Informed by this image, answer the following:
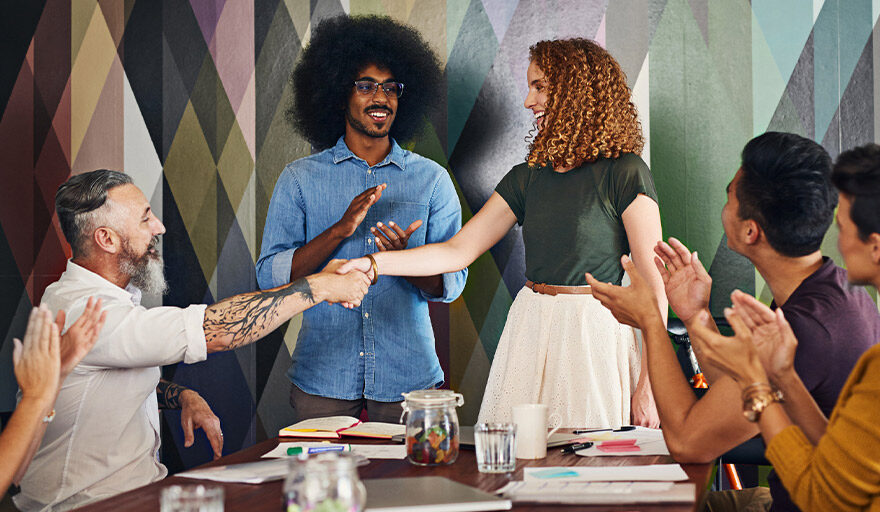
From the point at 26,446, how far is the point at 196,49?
251cm

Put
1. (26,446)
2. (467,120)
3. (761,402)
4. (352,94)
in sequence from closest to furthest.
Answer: (761,402), (26,446), (352,94), (467,120)

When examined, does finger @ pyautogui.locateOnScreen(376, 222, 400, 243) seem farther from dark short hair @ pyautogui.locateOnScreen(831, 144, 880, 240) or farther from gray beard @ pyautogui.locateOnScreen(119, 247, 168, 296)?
dark short hair @ pyautogui.locateOnScreen(831, 144, 880, 240)

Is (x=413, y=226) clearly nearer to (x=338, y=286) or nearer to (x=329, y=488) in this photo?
(x=338, y=286)

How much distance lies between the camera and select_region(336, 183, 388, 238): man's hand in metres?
2.96

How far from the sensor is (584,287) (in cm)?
270

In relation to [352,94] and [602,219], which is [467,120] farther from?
[602,219]

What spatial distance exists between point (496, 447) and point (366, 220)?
1.71m

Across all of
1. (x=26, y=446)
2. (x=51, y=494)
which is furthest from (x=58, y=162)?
(x=26, y=446)

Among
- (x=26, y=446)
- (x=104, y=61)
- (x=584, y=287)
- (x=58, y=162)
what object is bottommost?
(x=26, y=446)

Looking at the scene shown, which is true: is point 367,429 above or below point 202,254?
below

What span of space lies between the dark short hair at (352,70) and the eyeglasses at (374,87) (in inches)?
3.4

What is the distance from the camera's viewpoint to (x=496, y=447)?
64.3 inches

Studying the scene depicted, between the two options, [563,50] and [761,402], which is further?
[563,50]

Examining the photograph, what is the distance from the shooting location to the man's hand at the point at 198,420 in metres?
2.33
